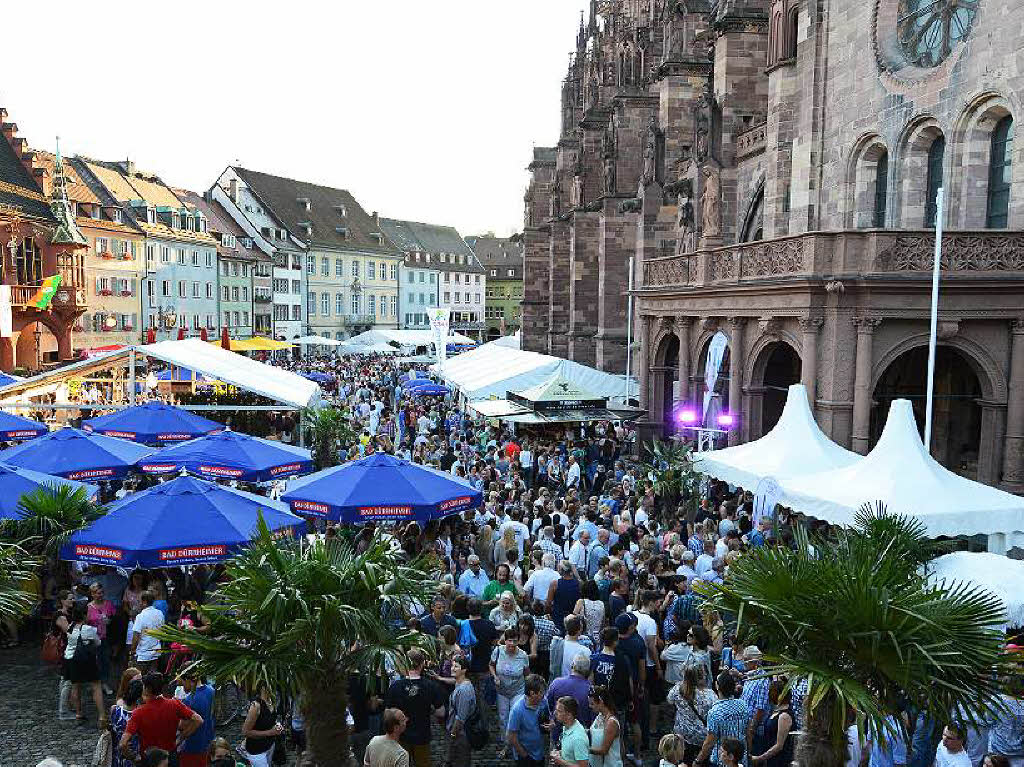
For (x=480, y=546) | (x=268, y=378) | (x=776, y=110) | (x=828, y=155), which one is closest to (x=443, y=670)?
(x=480, y=546)

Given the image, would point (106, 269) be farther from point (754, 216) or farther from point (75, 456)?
point (75, 456)

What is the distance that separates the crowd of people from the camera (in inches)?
288

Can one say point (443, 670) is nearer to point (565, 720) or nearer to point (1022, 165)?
point (565, 720)

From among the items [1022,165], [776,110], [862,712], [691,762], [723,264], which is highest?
[776,110]

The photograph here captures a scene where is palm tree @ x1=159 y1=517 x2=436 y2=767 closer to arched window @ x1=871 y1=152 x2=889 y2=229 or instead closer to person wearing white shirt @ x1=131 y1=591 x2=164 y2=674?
person wearing white shirt @ x1=131 y1=591 x2=164 y2=674

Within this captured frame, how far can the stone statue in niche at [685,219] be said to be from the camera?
29.1 metres

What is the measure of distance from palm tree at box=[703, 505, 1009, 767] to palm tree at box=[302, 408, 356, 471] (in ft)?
55.6

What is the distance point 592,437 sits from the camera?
28250mm

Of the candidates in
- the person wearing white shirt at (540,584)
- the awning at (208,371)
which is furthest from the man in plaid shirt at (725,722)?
the awning at (208,371)

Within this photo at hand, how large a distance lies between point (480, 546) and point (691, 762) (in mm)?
6900

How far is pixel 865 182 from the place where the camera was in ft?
69.1

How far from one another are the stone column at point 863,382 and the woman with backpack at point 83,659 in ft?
42.6

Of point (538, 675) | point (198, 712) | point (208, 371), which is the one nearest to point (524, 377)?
point (208, 371)

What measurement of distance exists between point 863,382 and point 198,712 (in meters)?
13.0
